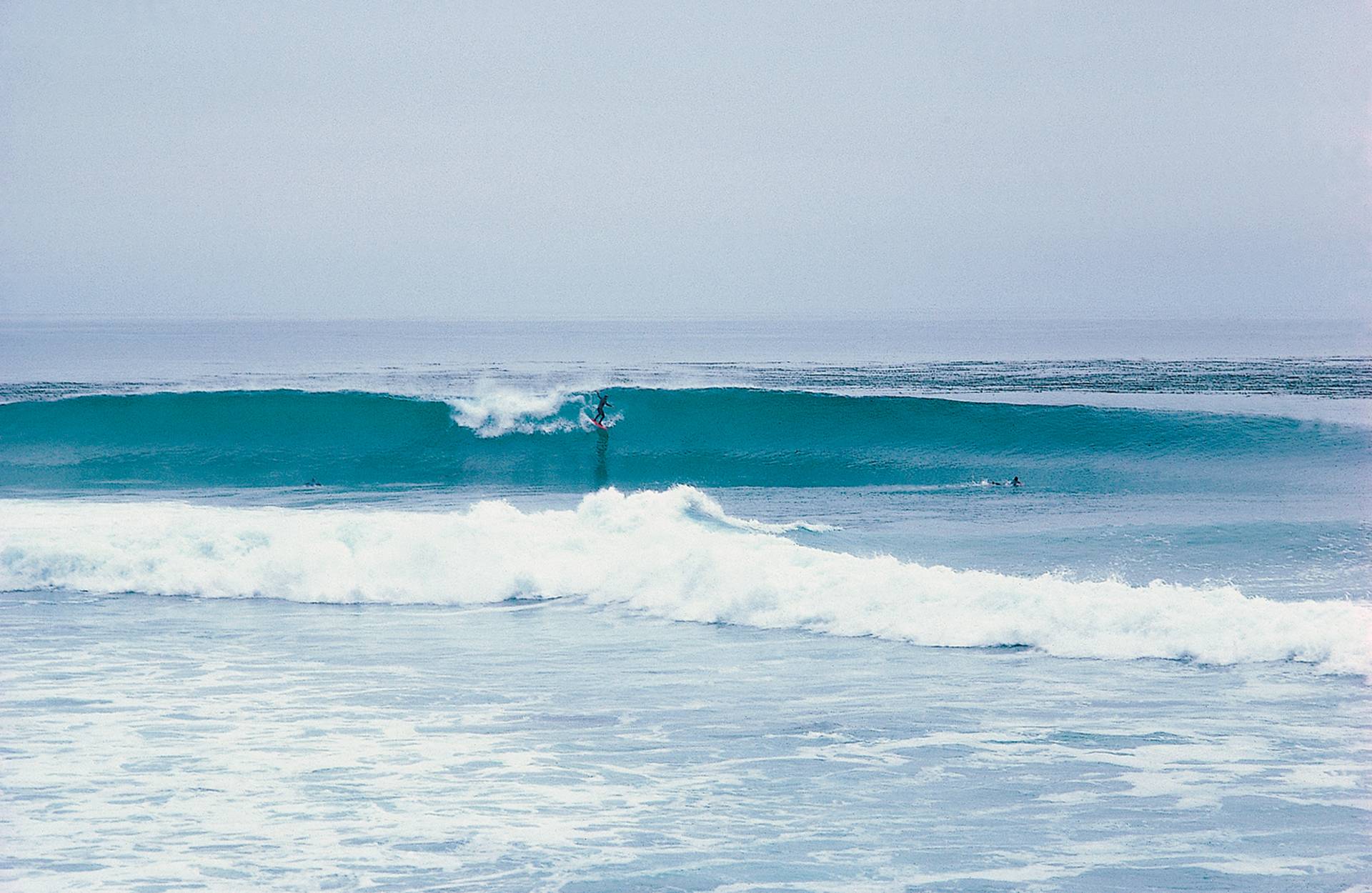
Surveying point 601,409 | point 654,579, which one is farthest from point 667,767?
point 601,409

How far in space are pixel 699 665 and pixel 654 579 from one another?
101 inches

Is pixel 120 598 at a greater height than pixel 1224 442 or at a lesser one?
lesser

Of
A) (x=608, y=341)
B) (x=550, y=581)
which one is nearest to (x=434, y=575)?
(x=550, y=581)

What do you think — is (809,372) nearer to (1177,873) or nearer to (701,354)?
(701,354)

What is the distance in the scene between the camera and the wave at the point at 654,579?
9.02 meters

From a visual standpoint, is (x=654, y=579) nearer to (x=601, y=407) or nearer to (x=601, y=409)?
(x=601, y=407)

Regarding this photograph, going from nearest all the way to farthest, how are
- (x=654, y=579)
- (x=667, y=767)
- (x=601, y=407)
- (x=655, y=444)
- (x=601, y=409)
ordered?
(x=667, y=767)
(x=654, y=579)
(x=655, y=444)
(x=601, y=407)
(x=601, y=409)

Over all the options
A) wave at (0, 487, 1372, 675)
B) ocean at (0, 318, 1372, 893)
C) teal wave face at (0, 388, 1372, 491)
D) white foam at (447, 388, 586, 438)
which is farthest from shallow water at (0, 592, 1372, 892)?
white foam at (447, 388, 586, 438)

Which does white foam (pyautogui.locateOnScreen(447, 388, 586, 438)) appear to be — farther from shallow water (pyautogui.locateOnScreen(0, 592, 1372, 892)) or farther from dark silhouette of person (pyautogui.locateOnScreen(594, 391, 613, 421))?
shallow water (pyautogui.locateOnScreen(0, 592, 1372, 892))

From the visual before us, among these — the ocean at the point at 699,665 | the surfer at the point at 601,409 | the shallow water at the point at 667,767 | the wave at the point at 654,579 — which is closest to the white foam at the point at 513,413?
the surfer at the point at 601,409

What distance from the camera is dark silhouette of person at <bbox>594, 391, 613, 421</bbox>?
2379 cm

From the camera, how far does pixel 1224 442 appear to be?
21.0 metres

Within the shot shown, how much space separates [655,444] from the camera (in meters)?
23.0

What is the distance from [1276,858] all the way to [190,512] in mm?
12565
